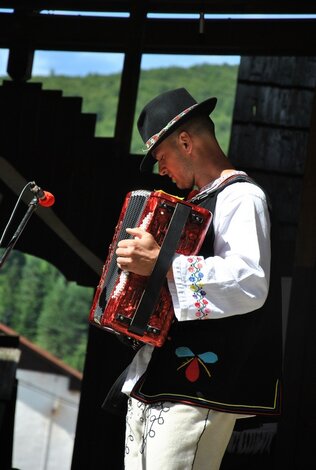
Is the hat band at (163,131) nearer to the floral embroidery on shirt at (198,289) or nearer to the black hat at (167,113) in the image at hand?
the black hat at (167,113)

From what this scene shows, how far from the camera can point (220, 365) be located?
2.53m

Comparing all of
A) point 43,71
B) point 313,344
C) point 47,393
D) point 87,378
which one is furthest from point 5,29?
point 43,71

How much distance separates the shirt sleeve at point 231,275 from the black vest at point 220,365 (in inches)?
3.3

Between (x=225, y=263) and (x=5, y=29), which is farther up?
(x=5, y=29)

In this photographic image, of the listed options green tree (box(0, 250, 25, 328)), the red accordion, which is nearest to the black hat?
the red accordion

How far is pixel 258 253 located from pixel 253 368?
1.10 feet

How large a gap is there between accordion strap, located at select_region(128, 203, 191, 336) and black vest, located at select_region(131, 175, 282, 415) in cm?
11

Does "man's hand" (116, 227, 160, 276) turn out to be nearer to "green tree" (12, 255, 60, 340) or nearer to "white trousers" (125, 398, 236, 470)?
"white trousers" (125, 398, 236, 470)

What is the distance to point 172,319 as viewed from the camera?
2576 mm

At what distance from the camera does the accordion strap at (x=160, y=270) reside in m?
2.51

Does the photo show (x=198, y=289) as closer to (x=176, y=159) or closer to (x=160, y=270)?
(x=160, y=270)

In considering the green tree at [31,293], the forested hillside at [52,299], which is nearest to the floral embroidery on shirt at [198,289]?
the forested hillside at [52,299]

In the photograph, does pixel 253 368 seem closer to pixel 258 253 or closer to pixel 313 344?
pixel 258 253

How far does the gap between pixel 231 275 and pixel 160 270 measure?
0.64 ft
